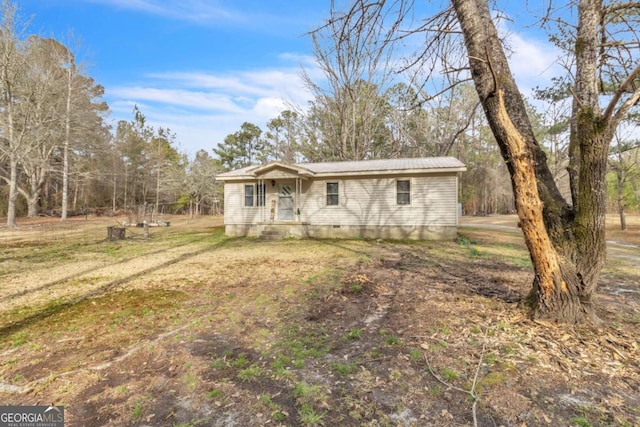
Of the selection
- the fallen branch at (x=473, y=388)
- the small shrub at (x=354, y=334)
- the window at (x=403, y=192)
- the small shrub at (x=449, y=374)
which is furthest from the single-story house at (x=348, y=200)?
the small shrub at (x=449, y=374)

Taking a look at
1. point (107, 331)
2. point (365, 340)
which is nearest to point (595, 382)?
point (365, 340)

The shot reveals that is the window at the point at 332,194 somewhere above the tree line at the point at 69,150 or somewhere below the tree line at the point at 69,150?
below

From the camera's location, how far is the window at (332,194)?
1281 centimetres

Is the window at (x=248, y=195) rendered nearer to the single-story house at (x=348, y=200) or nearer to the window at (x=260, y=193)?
the single-story house at (x=348, y=200)

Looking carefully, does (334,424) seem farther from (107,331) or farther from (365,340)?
(107,331)

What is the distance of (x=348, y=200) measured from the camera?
12625 millimetres

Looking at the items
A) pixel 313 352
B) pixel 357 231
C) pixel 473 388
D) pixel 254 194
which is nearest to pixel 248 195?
pixel 254 194

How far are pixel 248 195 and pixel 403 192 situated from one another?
6887 mm

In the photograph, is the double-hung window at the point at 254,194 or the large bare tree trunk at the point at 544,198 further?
the double-hung window at the point at 254,194

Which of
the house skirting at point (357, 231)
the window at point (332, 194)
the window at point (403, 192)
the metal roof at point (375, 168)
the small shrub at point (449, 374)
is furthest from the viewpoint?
the window at point (332, 194)

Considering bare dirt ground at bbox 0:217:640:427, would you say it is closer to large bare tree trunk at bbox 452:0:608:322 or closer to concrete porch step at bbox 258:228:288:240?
large bare tree trunk at bbox 452:0:608:322

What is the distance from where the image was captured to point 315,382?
2.49 metres

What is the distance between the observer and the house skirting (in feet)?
38.4

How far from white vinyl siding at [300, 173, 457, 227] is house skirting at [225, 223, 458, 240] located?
169mm
